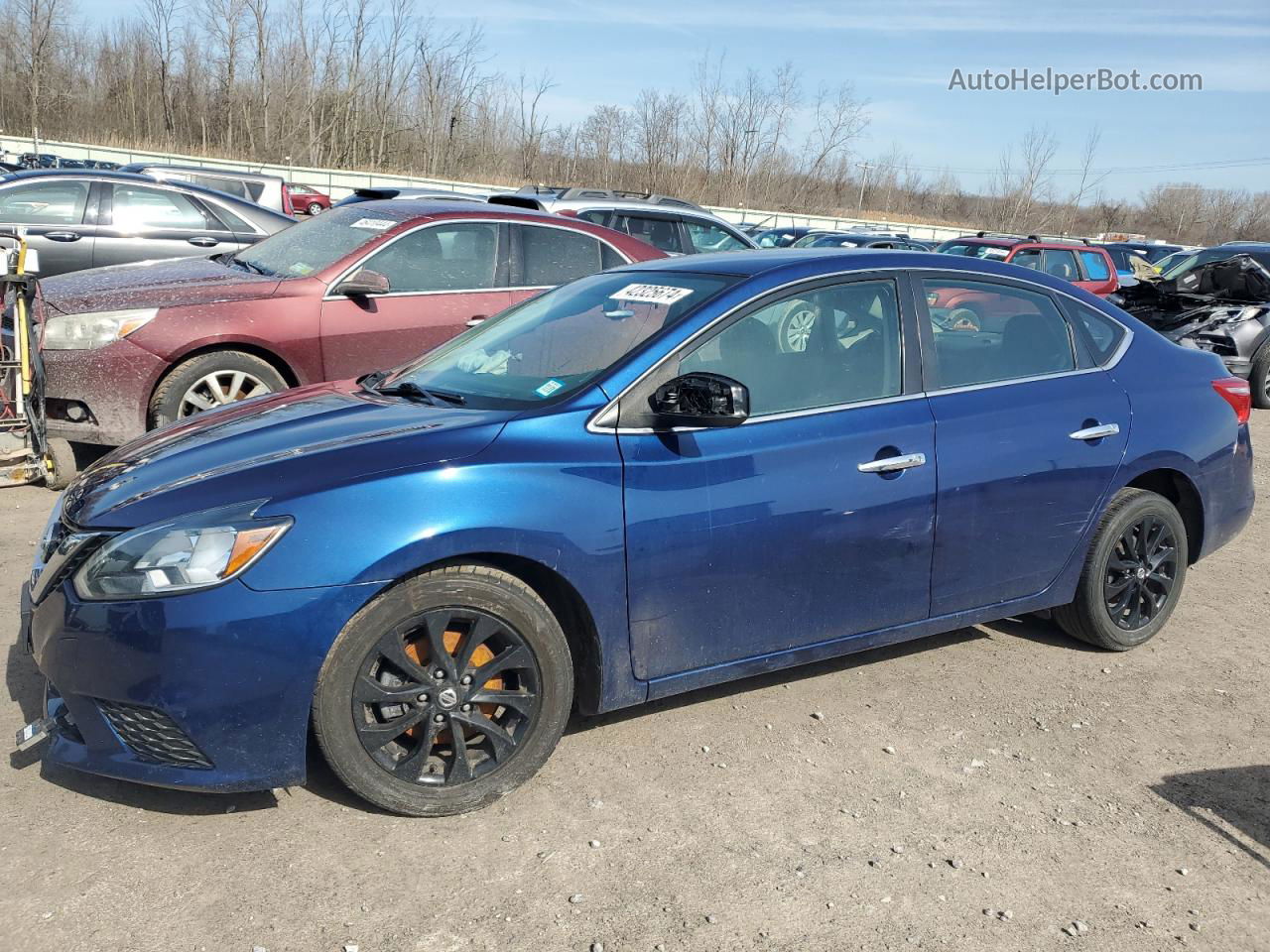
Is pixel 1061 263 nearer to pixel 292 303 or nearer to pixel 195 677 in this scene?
pixel 292 303

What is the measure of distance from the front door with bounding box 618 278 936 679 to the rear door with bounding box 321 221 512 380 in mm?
3246

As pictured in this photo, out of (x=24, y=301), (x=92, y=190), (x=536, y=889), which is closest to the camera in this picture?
(x=536, y=889)

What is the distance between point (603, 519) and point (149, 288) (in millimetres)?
4294

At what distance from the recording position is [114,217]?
34.2 feet

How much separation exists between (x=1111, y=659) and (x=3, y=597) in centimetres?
463

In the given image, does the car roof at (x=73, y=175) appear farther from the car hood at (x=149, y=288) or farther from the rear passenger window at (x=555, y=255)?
the rear passenger window at (x=555, y=255)

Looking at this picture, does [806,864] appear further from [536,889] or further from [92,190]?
[92,190]

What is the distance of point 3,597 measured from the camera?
4625 millimetres

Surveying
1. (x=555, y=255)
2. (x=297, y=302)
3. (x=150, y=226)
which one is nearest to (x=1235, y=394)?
(x=555, y=255)

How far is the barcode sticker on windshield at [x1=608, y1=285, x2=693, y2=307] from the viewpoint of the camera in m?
3.86

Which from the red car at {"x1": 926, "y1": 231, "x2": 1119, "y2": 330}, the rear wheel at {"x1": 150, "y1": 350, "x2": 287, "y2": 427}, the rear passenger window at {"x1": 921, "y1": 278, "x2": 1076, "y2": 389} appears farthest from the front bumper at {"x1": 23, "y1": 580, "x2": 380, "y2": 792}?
the red car at {"x1": 926, "y1": 231, "x2": 1119, "y2": 330}

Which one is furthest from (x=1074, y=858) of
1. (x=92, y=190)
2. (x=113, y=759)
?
(x=92, y=190)

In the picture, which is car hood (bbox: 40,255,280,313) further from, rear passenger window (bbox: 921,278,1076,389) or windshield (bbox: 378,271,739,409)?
rear passenger window (bbox: 921,278,1076,389)

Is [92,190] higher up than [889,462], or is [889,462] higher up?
[92,190]
